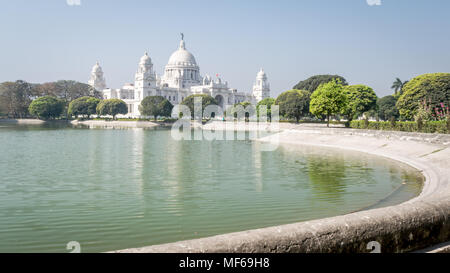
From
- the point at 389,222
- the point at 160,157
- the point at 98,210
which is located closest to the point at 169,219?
the point at 98,210

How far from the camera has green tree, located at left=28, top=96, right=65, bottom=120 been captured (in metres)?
106

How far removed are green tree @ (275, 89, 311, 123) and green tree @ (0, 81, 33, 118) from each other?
80.4 meters

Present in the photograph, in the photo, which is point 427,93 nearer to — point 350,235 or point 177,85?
point 350,235

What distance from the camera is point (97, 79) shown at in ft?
540

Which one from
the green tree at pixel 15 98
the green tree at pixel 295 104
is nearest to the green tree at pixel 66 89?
the green tree at pixel 15 98

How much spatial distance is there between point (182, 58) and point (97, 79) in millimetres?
37299

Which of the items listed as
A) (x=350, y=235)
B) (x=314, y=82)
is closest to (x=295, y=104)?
(x=314, y=82)

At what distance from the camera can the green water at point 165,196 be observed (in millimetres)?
9578

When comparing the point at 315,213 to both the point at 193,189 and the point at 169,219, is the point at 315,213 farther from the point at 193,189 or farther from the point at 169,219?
the point at 193,189

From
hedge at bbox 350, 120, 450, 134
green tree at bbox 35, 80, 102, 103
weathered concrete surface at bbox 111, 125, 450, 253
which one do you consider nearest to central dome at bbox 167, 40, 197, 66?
green tree at bbox 35, 80, 102, 103
